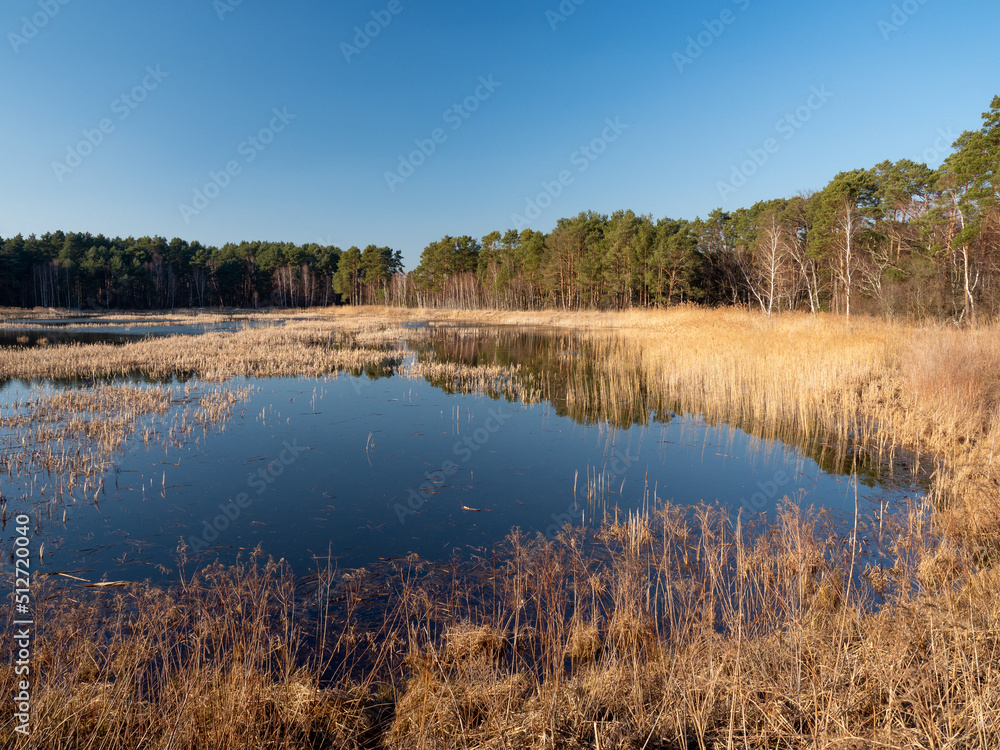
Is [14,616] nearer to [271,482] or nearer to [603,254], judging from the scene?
[271,482]

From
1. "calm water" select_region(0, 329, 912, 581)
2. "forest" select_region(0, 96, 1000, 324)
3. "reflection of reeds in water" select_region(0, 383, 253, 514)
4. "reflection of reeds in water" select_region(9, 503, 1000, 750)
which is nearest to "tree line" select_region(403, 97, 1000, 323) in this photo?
"forest" select_region(0, 96, 1000, 324)

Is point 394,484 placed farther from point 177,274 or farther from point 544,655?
point 177,274

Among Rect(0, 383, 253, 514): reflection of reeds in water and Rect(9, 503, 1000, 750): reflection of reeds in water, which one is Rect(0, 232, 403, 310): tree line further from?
Rect(9, 503, 1000, 750): reflection of reeds in water

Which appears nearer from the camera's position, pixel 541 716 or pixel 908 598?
pixel 541 716

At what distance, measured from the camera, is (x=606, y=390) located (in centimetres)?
1552

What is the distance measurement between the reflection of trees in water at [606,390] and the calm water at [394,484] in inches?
16.8

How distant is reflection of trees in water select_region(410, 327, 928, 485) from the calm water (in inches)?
16.8

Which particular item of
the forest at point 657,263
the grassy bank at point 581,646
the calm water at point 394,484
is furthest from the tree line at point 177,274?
the grassy bank at point 581,646

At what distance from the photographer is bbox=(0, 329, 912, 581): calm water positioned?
241 inches

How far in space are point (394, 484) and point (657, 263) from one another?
154 feet

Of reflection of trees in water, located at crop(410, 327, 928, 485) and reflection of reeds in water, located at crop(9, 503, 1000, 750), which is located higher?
reflection of trees in water, located at crop(410, 327, 928, 485)

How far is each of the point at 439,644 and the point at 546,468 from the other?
5.02 m

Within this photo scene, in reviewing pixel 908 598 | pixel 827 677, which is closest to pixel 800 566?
pixel 908 598

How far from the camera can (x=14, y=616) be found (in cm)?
437
